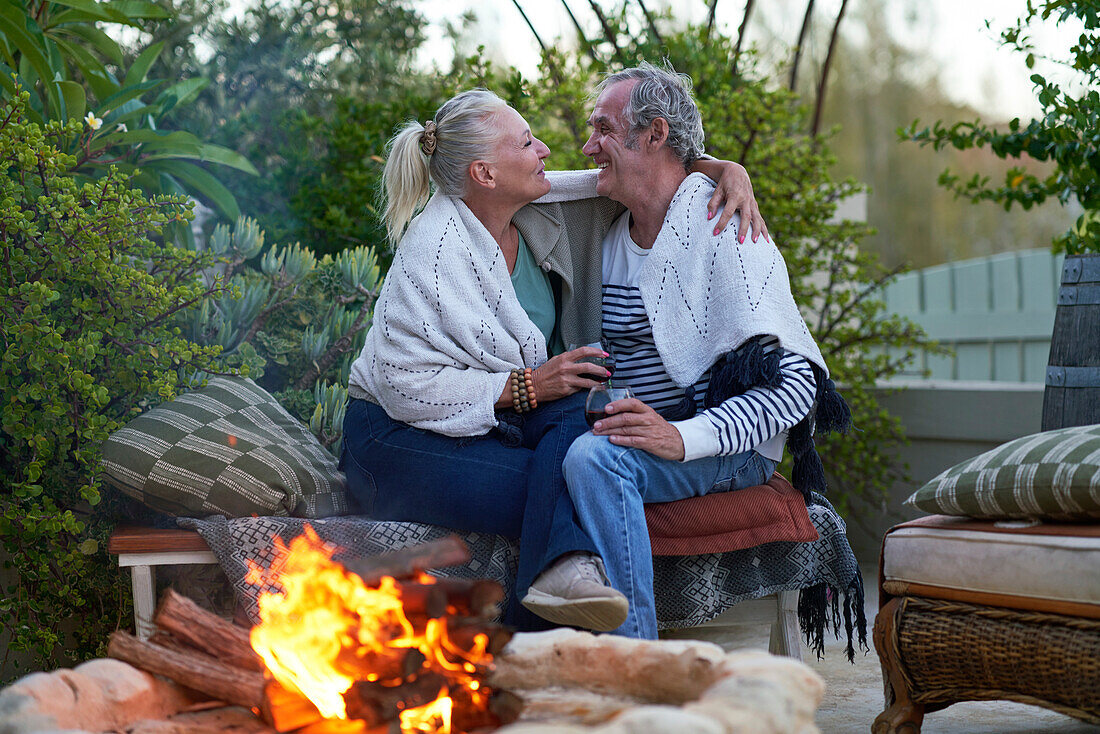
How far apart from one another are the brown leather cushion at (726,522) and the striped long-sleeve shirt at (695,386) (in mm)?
123

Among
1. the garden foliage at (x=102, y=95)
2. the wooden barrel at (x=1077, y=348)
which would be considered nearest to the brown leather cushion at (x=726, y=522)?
the wooden barrel at (x=1077, y=348)

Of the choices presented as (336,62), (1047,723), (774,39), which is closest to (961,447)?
(1047,723)

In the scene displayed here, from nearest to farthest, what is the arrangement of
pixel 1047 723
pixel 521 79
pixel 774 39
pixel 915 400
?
pixel 1047 723 < pixel 521 79 < pixel 915 400 < pixel 774 39

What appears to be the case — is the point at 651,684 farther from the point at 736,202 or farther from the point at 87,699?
the point at 736,202

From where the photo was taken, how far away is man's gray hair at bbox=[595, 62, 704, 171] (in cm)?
258

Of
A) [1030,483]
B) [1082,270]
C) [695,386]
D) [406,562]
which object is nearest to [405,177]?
[695,386]

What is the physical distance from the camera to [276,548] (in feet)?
7.58

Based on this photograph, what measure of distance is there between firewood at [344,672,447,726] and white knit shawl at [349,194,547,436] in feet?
3.22

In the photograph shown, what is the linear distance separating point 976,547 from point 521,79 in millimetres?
2929

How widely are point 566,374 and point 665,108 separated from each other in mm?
748

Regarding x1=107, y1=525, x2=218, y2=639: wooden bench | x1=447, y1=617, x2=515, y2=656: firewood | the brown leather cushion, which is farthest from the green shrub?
x1=447, y1=617, x2=515, y2=656: firewood

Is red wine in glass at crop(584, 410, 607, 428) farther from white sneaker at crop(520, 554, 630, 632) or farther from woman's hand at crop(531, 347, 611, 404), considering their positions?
white sneaker at crop(520, 554, 630, 632)

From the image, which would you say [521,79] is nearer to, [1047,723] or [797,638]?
[797,638]

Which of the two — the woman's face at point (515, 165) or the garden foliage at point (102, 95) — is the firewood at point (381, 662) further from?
the garden foliage at point (102, 95)
